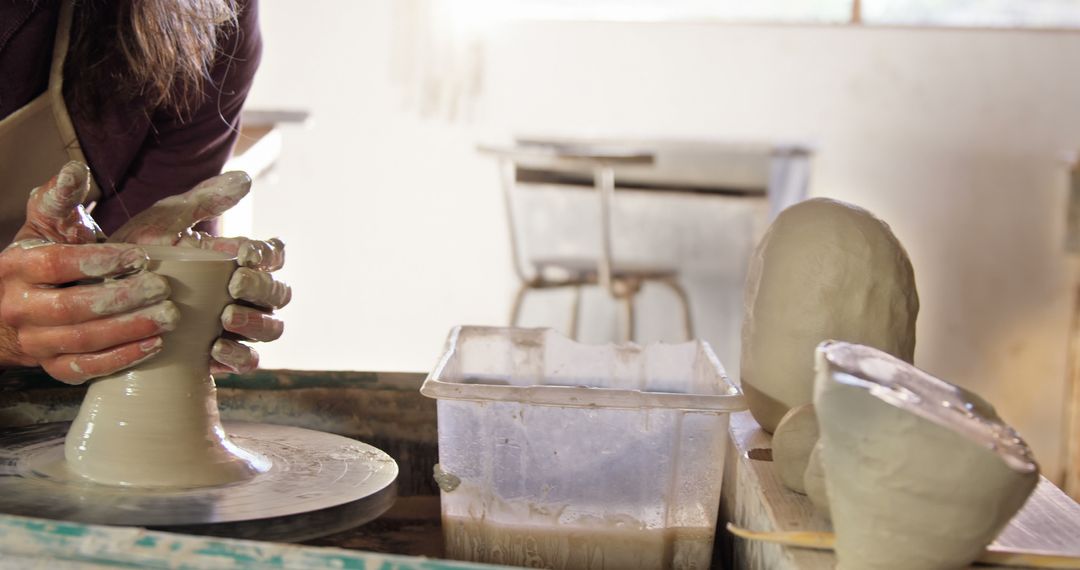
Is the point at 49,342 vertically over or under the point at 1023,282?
over

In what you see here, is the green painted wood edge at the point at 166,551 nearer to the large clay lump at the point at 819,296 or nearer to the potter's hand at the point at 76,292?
the potter's hand at the point at 76,292

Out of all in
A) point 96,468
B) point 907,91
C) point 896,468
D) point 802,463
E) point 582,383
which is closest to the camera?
point 896,468

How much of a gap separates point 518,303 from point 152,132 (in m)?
2.22

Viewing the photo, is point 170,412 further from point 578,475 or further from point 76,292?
point 578,475

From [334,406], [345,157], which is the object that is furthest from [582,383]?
[345,157]

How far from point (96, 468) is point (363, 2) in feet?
11.3

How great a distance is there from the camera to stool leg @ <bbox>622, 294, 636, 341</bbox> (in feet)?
11.8

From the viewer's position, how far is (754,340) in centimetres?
119

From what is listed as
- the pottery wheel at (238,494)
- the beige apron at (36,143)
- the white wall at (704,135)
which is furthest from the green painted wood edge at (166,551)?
the white wall at (704,135)

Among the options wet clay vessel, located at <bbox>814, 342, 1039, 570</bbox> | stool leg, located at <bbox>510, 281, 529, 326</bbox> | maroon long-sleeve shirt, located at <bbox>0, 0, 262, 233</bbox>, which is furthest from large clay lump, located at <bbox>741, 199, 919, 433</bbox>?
stool leg, located at <bbox>510, 281, 529, 326</bbox>

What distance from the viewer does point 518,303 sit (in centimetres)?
384

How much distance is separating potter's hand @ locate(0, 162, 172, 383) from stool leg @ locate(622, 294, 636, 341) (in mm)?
2600

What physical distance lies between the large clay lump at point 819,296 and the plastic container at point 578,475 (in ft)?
0.41

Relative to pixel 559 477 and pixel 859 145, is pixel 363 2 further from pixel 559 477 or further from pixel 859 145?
pixel 559 477
